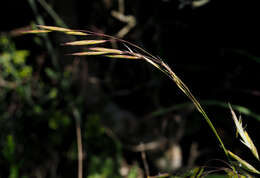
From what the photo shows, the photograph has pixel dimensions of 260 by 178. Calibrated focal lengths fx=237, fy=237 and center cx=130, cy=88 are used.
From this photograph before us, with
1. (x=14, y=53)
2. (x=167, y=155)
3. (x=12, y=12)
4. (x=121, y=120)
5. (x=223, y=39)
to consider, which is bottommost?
(x=167, y=155)

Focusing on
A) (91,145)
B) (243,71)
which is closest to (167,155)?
(91,145)

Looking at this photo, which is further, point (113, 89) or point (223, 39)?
point (113, 89)

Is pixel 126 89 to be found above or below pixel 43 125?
above

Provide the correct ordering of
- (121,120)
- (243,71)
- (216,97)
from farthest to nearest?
1. (121,120)
2. (216,97)
3. (243,71)

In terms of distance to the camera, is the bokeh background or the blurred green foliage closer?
the bokeh background

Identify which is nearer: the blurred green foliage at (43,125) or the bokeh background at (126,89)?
the bokeh background at (126,89)

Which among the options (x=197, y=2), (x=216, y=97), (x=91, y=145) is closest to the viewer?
(x=197, y=2)

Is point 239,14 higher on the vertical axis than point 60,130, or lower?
higher

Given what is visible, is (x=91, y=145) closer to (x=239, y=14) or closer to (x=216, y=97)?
(x=216, y=97)
